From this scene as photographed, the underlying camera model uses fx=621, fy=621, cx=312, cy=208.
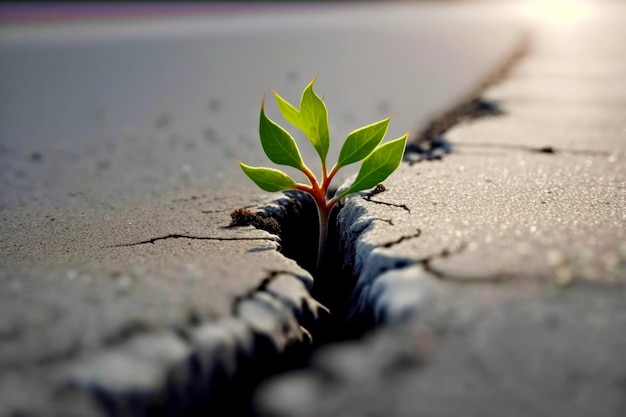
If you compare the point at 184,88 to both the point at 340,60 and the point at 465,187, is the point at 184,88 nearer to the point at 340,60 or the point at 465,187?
the point at 340,60

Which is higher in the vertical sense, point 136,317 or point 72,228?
point 136,317

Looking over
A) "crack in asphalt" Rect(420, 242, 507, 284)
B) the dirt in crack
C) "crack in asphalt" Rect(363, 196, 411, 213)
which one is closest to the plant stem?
the dirt in crack

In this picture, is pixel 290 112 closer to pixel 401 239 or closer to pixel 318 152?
pixel 318 152

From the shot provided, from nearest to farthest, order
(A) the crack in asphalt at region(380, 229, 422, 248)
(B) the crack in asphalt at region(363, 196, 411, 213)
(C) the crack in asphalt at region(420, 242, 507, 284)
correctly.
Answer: (C) the crack in asphalt at region(420, 242, 507, 284) → (A) the crack in asphalt at region(380, 229, 422, 248) → (B) the crack in asphalt at region(363, 196, 411, 213)

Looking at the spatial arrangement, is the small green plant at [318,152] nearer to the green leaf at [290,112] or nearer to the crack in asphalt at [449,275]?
the green leaf at [290,112]

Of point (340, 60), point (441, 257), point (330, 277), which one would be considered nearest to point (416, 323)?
point (441, 257)

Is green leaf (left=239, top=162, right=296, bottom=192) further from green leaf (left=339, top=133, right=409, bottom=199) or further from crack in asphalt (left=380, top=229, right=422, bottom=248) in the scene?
crack in asphalt (left=380, top=229, right=422, bottom=248)
